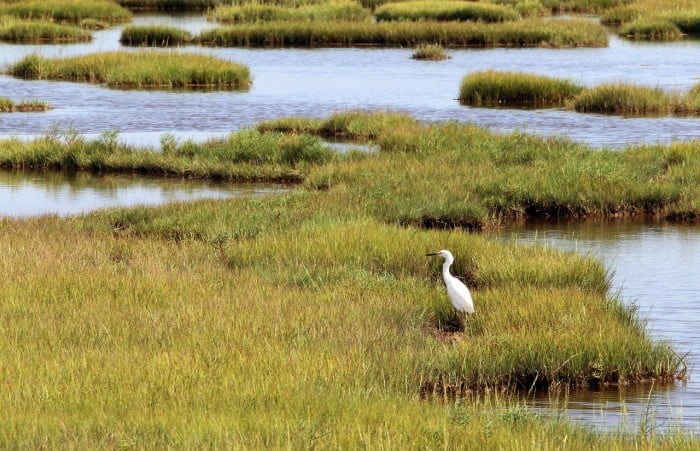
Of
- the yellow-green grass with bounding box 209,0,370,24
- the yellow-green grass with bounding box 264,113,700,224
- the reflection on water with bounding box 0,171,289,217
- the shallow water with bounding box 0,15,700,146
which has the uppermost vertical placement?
the yellow-green grass with bounding box 209,0,370,24

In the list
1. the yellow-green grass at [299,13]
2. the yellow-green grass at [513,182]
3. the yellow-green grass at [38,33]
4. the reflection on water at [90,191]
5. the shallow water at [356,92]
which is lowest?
the reflection on water at [90,191]

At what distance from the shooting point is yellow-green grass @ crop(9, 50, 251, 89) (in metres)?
39.4

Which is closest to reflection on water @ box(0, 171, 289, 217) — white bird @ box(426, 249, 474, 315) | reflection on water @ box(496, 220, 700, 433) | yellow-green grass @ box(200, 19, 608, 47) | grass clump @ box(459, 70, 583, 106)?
reflection on water @ box(496, 220, 700, 433)

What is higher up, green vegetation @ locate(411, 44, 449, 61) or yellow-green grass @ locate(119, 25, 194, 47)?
yellow-green grass @ locate(119, 25, 194, 47)

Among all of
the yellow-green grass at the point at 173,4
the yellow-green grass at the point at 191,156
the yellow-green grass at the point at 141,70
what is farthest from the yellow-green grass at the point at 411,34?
the yellow-green grass at the point at 191,156

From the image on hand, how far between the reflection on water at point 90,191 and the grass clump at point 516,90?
43.6 feet

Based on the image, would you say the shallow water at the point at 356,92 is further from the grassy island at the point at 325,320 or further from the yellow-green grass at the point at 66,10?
the grassy island at the point at 325,320

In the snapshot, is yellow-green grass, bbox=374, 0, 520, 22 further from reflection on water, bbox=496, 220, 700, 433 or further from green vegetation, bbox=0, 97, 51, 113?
reflection on water, bbox=496, 220, 700, 433

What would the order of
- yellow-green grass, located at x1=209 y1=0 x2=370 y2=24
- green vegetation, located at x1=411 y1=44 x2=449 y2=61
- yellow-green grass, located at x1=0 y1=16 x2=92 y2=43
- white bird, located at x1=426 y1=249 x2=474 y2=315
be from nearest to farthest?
white bird, located at x1=426 y1=249 x2=474 y2=315 → green vegetation, located at x1=411 y1=44 x2=449 y2=61 → yellow-green grass, located at x1=0 y1=16 x2=92 y2=43 → yellow-green grass, located at x1=209 y1=0 x2=370 y2=24

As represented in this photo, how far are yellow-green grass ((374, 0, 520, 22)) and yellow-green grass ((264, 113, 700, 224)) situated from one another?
3552cm

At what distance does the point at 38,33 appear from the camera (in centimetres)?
5391

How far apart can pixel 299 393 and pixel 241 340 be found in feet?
5.73

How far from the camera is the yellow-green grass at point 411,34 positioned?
52.0m

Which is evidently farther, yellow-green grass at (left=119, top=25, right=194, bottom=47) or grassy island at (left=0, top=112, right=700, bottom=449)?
yellow-green grass at (left=119, top=25, right=194, bottom=47)
